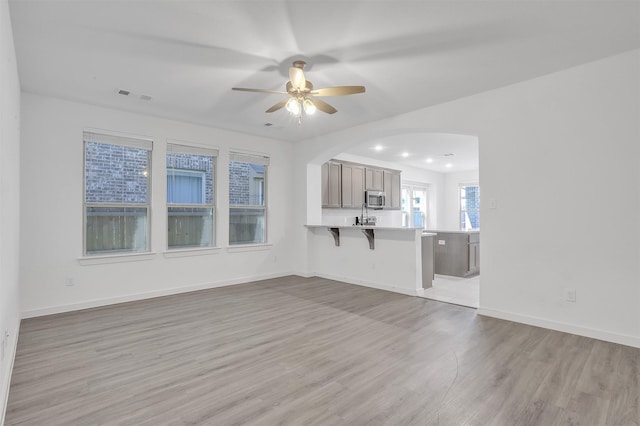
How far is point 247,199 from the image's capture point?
6.07 metres

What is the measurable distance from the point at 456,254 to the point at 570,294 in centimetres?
288

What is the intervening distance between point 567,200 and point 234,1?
355 centimetres

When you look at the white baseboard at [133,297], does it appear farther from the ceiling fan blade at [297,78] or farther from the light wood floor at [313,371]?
the ceiling fan blade at [297,78]

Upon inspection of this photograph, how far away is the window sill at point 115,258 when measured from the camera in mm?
4297

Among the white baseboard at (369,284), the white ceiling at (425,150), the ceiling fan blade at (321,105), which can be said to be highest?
the white ceiling at (425,150)

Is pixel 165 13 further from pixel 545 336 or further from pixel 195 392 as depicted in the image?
pixel 545 336

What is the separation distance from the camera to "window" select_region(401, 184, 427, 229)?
1001 cm

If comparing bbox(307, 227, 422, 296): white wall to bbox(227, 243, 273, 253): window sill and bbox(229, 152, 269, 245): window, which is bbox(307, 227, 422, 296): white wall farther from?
bbox(229, 152, 269, 245): window

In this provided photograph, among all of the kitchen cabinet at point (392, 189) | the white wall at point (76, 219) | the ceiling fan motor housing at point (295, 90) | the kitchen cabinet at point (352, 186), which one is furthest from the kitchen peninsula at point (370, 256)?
the kitchen cabinet at point (392, 189)

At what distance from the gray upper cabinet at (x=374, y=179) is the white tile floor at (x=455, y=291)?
108 inches

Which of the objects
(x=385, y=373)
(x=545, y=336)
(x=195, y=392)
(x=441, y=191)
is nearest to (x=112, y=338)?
(x=195, y=392)

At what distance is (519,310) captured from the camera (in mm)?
3672

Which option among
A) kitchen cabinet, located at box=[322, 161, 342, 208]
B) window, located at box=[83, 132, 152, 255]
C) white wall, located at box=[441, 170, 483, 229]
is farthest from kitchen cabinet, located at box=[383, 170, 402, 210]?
window, located at box=[83, 132, 152, 255]

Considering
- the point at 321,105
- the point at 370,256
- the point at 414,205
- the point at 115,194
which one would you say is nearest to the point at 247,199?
the point at 115,194
